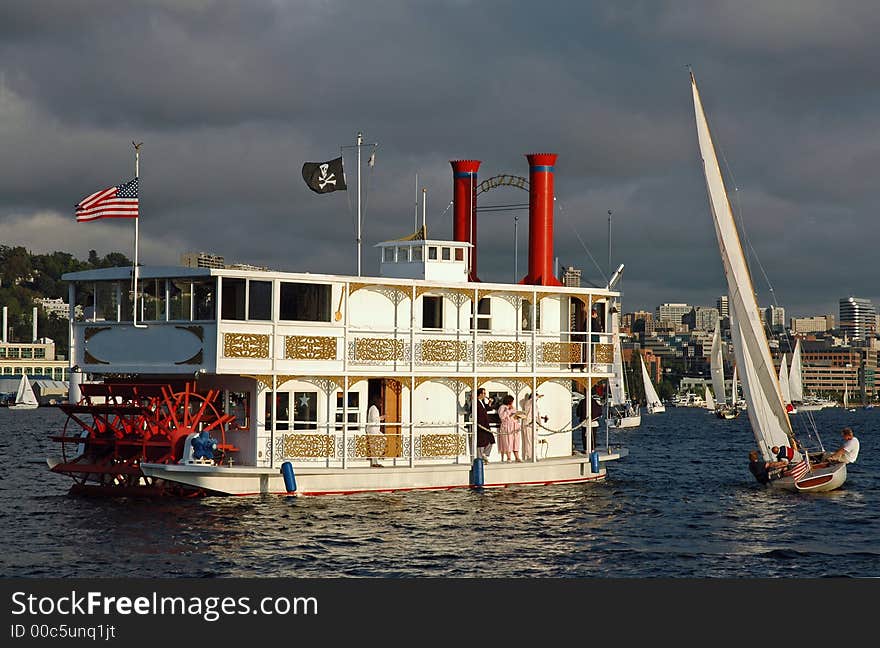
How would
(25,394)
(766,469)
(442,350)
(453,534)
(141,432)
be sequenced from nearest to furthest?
(453,534) < (141,432) < (442,350) < (766,469) < (25,394)

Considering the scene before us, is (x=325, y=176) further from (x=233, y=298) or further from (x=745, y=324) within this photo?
(x=745, y=324)

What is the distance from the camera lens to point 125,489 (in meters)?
35.1

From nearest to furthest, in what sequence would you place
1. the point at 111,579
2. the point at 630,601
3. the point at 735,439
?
the point at 630,601 < the point at 111,579 < the point at 735,439

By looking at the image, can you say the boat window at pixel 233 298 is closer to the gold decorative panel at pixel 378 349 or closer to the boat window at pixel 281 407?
the boat window at pixel 281 407

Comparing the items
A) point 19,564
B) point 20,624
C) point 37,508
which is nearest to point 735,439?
point 37,508

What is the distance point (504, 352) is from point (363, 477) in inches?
236

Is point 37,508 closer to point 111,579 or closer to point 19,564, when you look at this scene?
point 19,564

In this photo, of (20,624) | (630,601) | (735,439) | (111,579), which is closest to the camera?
(20,624)

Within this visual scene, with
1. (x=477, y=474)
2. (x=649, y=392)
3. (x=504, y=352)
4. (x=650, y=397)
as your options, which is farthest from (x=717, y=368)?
(x=477, y=474)

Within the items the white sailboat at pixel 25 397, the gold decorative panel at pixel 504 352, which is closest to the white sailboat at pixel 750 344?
the gold decorative panel at pixel 504 352

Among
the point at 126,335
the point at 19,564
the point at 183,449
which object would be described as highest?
the point at 126,335

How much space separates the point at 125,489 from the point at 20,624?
17075 millimetres

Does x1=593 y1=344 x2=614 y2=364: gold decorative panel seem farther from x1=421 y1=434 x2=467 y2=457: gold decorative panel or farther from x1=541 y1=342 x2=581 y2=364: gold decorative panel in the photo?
x1=421 y1=434 x2=467 y2=457: gold decorative panel

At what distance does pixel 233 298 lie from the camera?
3325 cm
